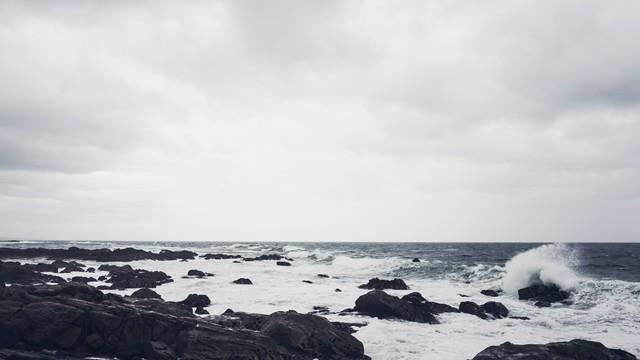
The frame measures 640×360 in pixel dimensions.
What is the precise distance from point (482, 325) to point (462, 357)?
5.63 m

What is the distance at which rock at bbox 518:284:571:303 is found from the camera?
25.8m

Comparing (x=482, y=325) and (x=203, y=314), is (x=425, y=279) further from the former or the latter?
(x=203, y=314)

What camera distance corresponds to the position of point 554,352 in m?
12.5

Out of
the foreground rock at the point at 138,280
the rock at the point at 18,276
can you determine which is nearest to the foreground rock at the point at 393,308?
the foreground rock at the point at 138,280

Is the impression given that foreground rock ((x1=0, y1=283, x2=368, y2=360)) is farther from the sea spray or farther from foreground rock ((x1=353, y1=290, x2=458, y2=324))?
the sea spray

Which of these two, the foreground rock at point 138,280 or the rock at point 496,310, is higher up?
the foreground rock at point 138,280

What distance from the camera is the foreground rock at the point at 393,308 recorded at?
1972 centimetres

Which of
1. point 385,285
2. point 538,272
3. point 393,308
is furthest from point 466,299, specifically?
point 538,272

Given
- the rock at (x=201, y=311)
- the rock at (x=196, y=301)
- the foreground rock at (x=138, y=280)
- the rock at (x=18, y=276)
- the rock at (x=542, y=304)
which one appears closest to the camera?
the rock at (x=201, y=311)

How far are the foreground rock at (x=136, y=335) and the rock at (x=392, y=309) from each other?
5693mm

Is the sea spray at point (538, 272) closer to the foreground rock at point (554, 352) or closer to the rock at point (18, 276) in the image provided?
the foreground rock at point (554, 352)

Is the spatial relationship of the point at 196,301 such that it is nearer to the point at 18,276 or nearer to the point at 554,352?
the point at 554,352

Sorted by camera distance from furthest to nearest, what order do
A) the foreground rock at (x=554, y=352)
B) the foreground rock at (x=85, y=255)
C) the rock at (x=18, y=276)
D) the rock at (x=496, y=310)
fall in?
the foreground rock at (x=85, y=255) < the rock at (x=18, y=276) < the rock at (x=496, y=310) < the foreground rock at (x=554, y=352)

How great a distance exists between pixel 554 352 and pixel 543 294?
15714 mm
